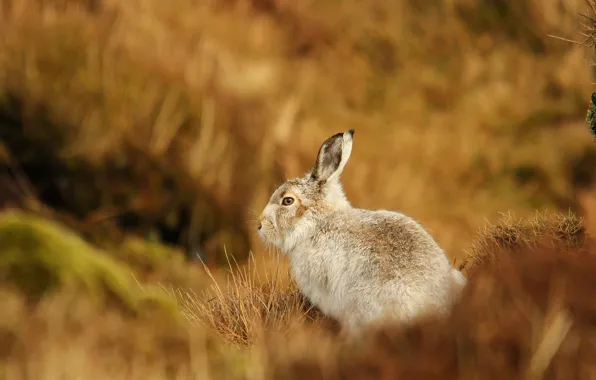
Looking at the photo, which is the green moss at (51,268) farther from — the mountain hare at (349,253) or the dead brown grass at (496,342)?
the dead brown grass at (496,342)

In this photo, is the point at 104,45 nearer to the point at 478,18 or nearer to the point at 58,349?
the point at 478,18

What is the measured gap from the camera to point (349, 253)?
19.7 ft

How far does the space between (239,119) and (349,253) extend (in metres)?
7.43

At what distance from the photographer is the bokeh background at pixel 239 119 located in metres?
11.8

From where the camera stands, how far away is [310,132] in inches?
532

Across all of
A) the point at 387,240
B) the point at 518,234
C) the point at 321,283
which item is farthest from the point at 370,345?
the point at 518,234

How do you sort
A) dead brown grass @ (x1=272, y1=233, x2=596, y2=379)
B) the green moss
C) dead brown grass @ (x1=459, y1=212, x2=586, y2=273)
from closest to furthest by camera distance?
dead brown grass @ (x1=272, y1=233, x2=596, y2=379) → the green moss → dead brown grass @ (x1=459, y1=212, x2=586, y2=273)

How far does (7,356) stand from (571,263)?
2468 millimetres

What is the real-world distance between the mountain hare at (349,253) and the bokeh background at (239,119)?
10.1 feet

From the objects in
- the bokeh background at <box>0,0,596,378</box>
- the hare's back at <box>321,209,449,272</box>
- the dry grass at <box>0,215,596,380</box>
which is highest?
the dry grass at <box>0,215,596,380</box>

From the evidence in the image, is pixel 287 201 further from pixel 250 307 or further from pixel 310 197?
pixel 250 307

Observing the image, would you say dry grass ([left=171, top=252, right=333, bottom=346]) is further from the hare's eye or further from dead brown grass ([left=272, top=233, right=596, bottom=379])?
dead brown grass ([left=272, top=233, right=596, bottom=379])

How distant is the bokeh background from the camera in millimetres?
11789

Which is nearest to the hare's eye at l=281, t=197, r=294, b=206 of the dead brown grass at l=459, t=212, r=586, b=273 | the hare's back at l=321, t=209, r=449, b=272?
the hare's back at l=321, t=209, r=449, b=272
